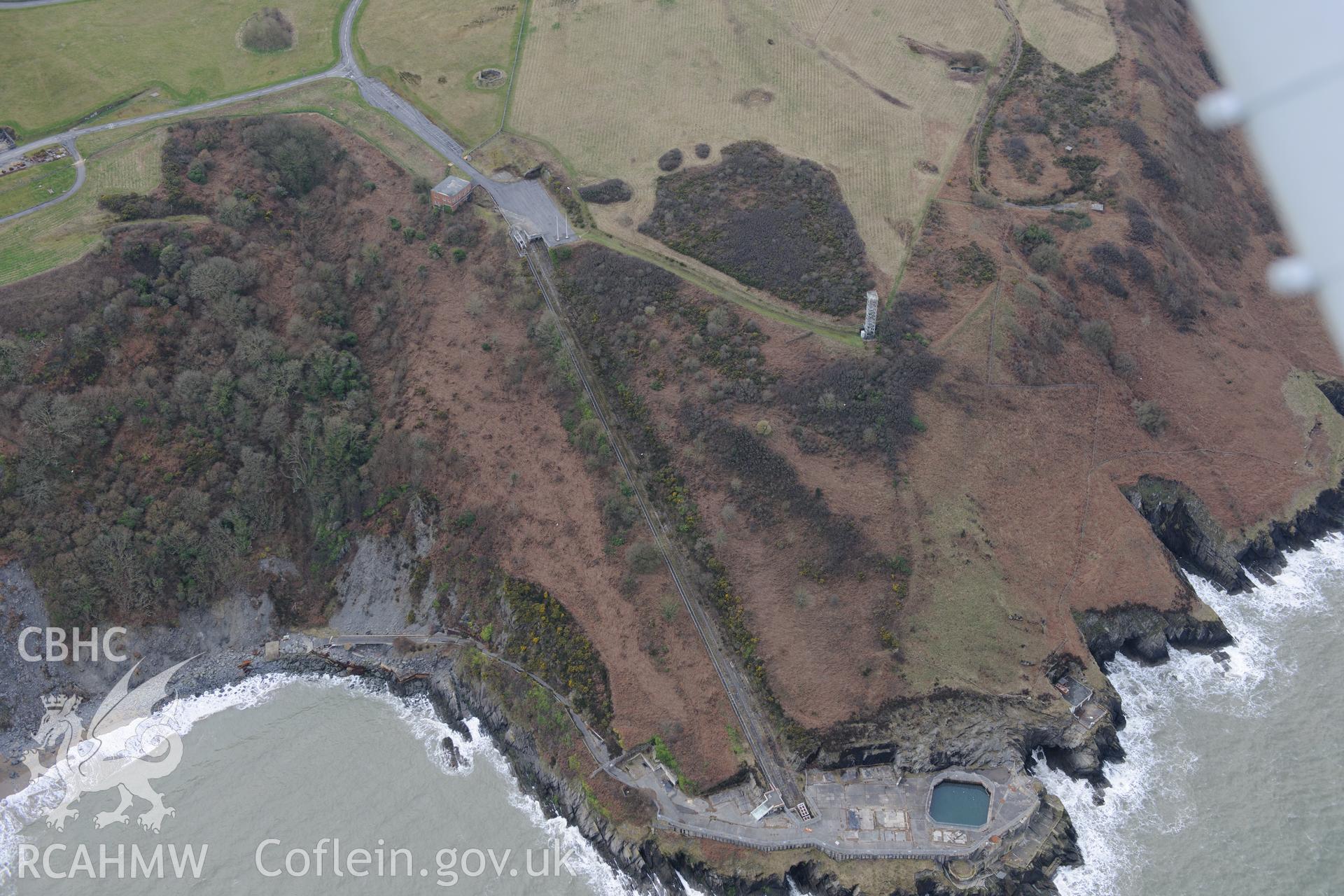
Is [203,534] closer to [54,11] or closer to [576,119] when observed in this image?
[576,119]

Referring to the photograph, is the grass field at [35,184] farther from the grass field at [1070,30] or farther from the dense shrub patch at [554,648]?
the grass field at [1070,30]

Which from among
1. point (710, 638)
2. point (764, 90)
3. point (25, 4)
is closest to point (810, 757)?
point (710, 638)

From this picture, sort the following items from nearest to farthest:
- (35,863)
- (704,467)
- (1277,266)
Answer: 1. (35,863)
2. (704,467)
3. (1277,266)

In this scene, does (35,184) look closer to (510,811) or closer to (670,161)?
(670,161)

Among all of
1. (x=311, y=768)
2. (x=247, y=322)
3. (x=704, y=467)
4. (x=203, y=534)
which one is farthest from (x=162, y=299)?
(x=704, y=467)

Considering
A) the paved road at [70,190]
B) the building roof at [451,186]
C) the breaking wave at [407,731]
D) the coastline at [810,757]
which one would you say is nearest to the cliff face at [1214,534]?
the coastline at [810,757]

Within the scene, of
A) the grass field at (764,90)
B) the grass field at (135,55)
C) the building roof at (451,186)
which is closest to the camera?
the building roof at (451,186)
